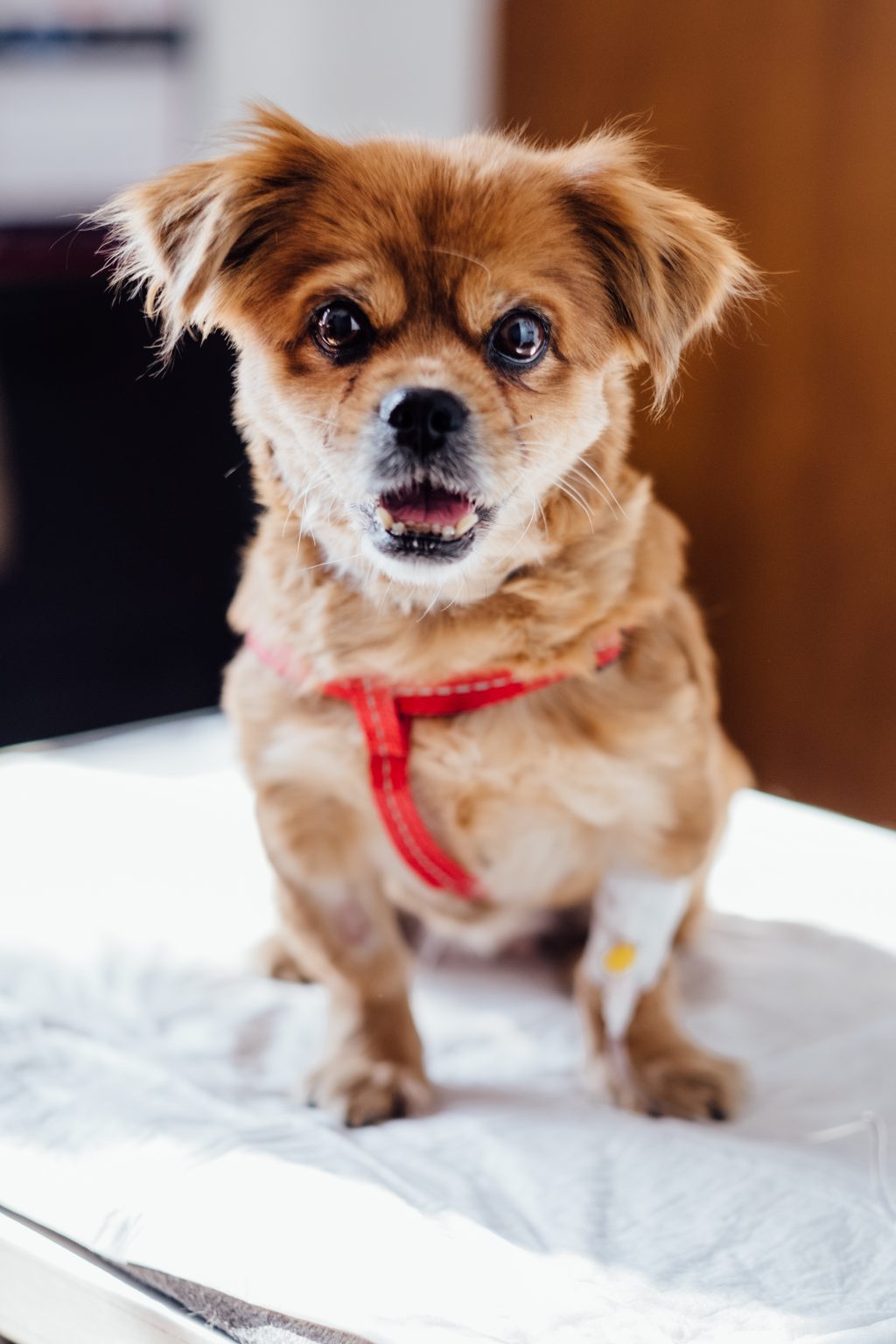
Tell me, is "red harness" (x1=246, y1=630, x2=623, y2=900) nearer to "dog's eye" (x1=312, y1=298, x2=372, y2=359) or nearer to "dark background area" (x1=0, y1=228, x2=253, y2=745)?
"dog's eye" (x1=312, y1=298, x2=372, y2=359)

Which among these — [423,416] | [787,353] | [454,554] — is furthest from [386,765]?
[787,353]

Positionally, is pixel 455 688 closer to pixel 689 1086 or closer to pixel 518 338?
pixel 518 338

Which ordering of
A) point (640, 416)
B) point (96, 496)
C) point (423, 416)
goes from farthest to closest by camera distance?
point (96, 496) < point (640, 416) < point (423, 416)

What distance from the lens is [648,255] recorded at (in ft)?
3.84

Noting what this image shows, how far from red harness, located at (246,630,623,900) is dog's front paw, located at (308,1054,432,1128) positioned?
0.23 m

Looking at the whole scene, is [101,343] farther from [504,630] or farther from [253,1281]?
[253,1281]

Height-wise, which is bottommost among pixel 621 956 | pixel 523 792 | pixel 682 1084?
pixel 682 1084

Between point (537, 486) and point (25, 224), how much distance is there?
1599mm

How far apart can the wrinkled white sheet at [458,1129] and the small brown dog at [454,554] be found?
9cm

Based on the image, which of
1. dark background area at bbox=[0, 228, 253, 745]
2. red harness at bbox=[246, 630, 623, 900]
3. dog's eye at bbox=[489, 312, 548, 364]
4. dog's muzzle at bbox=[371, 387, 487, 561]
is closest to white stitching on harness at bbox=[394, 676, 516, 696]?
red harness at bbox=[246, 630, 623, 900]

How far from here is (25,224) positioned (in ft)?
7.81

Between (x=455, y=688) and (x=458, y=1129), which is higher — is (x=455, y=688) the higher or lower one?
the higher one

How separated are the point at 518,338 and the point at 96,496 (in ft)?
4.78

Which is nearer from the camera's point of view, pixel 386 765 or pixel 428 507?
pixel 428 507
